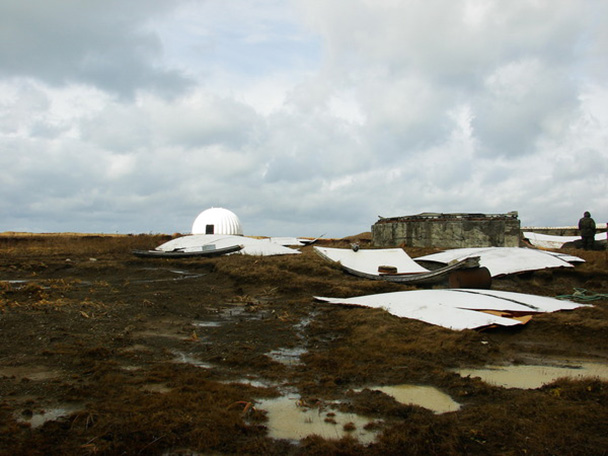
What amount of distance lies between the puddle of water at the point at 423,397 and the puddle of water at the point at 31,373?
3.42 metres

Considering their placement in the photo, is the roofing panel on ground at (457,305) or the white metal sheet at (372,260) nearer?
the roofing panel on ground at (457,305)

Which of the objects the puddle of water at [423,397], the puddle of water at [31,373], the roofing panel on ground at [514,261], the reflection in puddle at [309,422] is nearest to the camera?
the reflection in puddle at [309,422]

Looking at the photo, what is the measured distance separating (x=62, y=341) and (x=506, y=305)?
7.20 m

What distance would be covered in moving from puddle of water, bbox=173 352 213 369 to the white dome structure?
1018 inches

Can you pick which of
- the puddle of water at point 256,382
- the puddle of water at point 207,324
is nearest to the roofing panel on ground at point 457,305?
the puddle of water at point 207,324

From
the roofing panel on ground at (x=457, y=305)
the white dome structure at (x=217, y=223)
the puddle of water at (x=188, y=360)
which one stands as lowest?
the puddle of water at (x=188, y=360)

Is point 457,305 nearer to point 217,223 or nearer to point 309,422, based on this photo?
point 309,422

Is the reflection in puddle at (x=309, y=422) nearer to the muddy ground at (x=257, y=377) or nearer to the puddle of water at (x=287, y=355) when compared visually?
the muddy ground at (x=257, y=377)

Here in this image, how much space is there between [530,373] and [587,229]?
672 inches

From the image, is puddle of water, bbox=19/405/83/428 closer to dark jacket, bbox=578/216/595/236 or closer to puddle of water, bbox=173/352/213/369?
puddle of water, bbox=173/352/213/369

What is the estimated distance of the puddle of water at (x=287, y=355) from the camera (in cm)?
562

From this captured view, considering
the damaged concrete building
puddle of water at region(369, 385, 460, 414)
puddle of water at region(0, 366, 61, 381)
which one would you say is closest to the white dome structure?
the damaged concrete building

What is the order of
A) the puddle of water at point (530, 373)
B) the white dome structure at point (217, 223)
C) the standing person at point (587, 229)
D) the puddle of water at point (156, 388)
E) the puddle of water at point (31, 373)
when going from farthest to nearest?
1. the white dome structure at point (217, 223)
2. the standing person at point (587, 229)
3. the puddle of water at point (530, 373)
4. the puddle of water at point (31, 373)
5. the puddle of water at point (156, 388)

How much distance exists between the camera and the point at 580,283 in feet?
43.2
